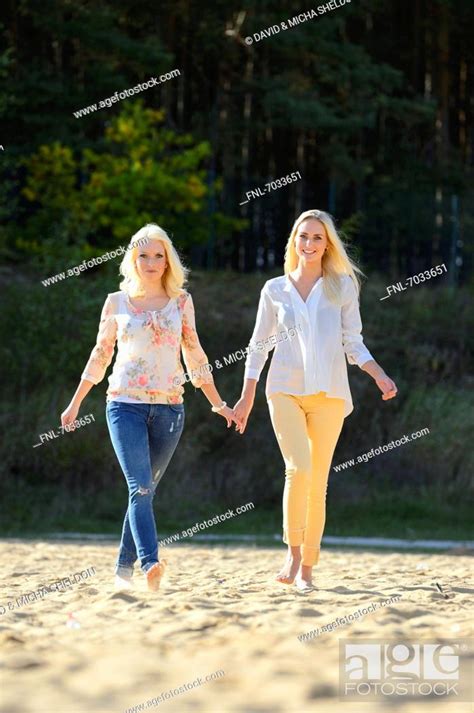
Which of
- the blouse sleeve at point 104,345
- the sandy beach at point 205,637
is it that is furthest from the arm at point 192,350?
the sandy beach at point 205,637

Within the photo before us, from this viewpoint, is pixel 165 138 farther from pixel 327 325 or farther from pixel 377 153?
pixel 327 325

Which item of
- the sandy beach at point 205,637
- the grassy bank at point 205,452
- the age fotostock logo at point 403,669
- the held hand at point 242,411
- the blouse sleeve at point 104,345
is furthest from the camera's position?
the grassy bank at point 205,452

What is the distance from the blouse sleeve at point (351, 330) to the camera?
7.09 metres

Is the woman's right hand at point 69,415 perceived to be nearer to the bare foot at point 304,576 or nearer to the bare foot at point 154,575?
the bare foot at point 154,575

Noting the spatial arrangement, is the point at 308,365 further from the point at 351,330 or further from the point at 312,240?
the point at 312,240

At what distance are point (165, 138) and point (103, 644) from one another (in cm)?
1919

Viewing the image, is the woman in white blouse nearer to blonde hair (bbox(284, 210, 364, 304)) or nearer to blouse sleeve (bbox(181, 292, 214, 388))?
blonde hair (bbox(284, 210, 364, 304))

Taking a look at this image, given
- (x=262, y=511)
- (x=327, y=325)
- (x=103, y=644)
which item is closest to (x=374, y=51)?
(x=262, y=511)

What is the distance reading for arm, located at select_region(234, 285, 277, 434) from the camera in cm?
709

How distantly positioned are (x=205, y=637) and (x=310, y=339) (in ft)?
7.22

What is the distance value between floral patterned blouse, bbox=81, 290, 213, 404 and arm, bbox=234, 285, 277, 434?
0.38m

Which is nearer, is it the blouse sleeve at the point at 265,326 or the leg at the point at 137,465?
the leg at the point at 137,465

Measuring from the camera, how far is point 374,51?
91.2 ft

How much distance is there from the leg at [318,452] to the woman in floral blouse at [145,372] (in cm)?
71
